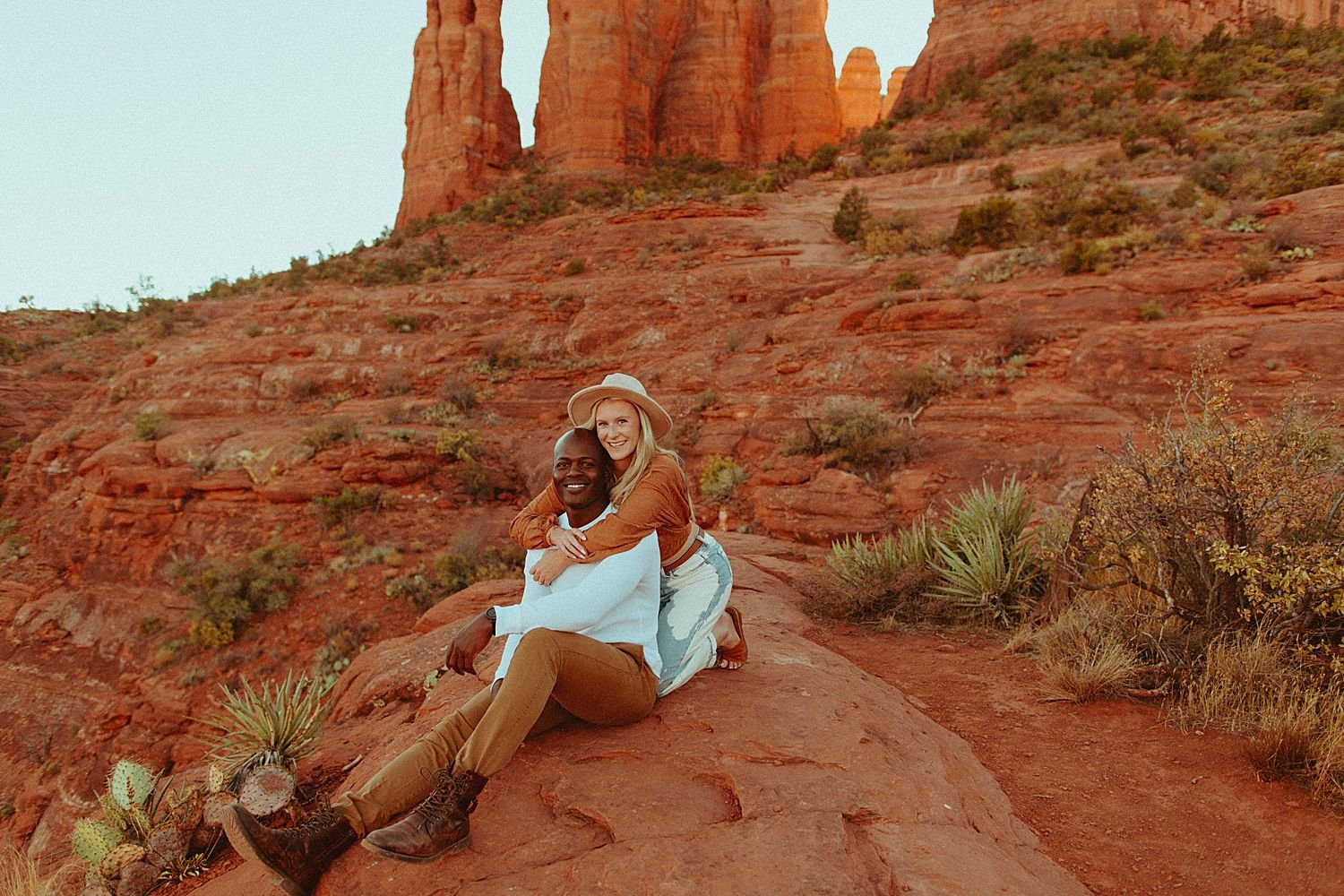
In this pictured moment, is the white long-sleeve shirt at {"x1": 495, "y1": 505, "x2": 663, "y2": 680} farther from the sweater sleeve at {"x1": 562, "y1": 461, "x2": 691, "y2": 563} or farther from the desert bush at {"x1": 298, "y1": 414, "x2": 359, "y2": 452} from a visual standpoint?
the desert bush at {"x1": 298, "y1": 414, "x2": 359, "y2": 452}

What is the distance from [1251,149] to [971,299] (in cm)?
1232

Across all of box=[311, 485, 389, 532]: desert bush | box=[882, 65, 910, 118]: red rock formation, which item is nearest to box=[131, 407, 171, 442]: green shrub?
box=[311, 485, 389, 532]: desert bush

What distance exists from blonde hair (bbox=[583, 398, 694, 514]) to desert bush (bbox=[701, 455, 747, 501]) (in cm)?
809

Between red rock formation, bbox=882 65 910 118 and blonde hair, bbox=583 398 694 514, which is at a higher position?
red rock formation, bbox=882 65 910 118

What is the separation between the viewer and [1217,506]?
12.4 ft

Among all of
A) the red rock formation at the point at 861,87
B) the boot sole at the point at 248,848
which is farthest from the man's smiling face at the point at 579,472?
the red rock formation at the point at 861,87

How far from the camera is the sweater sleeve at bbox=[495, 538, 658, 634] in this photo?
257 centimetres

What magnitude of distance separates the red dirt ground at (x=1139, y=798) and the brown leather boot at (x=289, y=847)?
8.10 ft

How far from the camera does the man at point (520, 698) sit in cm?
212

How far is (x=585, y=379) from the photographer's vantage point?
1667 cm

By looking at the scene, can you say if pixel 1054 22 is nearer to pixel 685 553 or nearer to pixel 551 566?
pixel 685 553

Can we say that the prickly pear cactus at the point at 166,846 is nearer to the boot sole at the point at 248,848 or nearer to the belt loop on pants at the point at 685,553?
the boot sole at the point at 248,848

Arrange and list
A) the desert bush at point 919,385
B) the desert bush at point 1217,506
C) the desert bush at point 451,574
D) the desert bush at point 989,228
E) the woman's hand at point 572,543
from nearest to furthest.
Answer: the woman's hand at point 572,543 < the desert bush at point 1217,506 < the desert bush at point 451,574 < the desert bush at point 919,385 < the desert bush at point 989,228

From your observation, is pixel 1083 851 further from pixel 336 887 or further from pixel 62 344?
pixel 62 344
